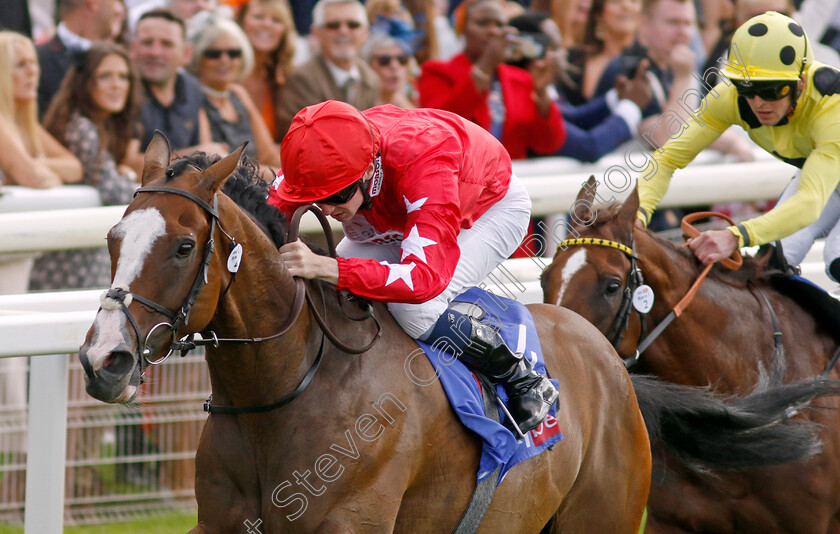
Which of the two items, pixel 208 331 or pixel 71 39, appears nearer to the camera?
pixel 208 331

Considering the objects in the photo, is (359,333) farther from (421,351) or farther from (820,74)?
(820,74)

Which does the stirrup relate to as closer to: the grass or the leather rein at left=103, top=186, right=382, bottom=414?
the leather rein at left=103, top=186, right=382, bottom=414

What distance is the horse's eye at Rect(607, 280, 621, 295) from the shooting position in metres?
3.74

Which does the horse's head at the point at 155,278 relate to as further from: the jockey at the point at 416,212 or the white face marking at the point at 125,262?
the jockey at the point at 416,212

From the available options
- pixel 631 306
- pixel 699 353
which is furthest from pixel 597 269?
pixel 699 353

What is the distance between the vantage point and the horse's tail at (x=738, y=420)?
146 inches

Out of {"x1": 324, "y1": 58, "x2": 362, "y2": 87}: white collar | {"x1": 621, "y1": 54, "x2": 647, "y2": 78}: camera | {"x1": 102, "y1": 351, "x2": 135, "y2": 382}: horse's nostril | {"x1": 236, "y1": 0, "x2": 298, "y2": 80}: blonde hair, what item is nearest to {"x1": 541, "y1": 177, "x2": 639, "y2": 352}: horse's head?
{"x1": 102, "y1": 351, "x2": 135, "y2": 382}: horse's nostril

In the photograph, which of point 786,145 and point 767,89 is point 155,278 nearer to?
point 767,89

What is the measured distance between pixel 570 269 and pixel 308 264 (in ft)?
4.41

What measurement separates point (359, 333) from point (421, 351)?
21 centimetres

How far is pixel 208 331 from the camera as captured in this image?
260cm

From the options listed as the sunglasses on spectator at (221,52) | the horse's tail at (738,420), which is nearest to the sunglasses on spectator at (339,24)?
the sunglasses on spectator at (221,52)

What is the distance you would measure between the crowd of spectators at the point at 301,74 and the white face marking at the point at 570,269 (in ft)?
5.24

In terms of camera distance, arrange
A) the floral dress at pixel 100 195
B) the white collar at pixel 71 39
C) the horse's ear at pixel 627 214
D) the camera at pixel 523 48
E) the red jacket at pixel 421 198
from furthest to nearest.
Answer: the camera at pixel 523 48, the white collar at pixel 71 39, the floral dress at pixel 100 195, the horse's ear at pixel 627 214, the red jacket at pixel 421 198
